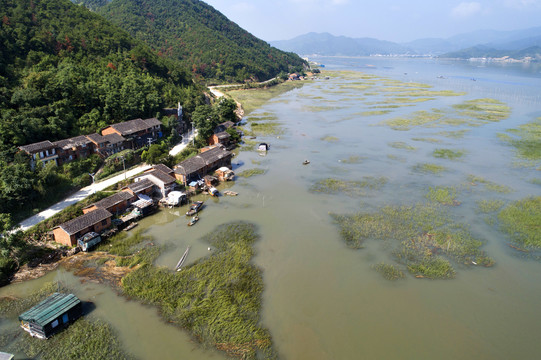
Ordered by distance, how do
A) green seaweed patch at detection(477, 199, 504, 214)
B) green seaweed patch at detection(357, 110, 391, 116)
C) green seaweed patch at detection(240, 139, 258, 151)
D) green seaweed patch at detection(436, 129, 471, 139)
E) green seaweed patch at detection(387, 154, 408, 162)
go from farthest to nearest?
1. green seaweed patch at detection(357, 110, 391, 116)
2. green seaweed patch at detection(436, 129, 471, 139)
3. green seaweed patch at detection(240, 139, 258, 151)
4. green seaweed patch at detection(387, 154, 408, 162)
5. green seaweed patch at detection(477, 199, 504, 214)

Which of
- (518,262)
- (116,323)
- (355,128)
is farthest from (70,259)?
(355,128)

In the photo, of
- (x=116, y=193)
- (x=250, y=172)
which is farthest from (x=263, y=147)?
(x=116, y=193)

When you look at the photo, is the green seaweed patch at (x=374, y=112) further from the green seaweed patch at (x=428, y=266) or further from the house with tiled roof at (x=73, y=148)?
the house with tiled roof at (x=73, y=148)

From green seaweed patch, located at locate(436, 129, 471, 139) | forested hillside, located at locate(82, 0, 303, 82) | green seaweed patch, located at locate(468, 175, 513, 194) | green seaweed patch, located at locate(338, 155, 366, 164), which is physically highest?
forested hillside, located at locate(82, 0, 303, 82)

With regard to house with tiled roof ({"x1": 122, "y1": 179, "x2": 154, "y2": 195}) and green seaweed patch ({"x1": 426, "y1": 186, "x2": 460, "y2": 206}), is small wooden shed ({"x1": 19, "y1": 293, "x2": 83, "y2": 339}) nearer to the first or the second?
house with tiled roof ({"x1": 122, "y1": 179, "x2": 154, "y2": 195})

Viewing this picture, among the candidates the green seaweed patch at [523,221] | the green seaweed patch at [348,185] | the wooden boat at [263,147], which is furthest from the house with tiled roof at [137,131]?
the green seaweed patch at [523,221]

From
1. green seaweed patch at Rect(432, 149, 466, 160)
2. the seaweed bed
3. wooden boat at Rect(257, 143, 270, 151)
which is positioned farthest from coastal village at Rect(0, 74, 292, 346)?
the seaweed bed

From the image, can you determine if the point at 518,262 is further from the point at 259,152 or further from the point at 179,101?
the point at 179,101
